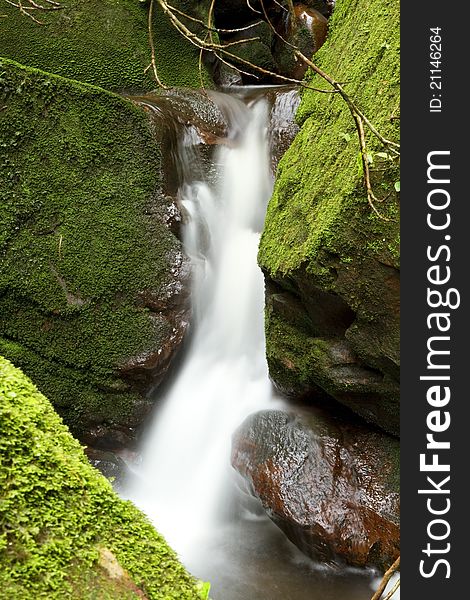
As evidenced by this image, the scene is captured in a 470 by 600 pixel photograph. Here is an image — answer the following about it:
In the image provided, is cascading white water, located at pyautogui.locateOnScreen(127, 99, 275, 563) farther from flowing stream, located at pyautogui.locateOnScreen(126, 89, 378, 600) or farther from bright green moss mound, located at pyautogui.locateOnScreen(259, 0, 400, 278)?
bright green moss mound, located at pyautogui.locateOnScreen(259, 0, 400, 278)

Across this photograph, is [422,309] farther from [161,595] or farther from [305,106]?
[305,106]

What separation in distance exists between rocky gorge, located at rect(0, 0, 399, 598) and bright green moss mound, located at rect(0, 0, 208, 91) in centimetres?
3

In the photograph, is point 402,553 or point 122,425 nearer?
point 402,553

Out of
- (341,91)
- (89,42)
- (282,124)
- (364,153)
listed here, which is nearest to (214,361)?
(282,124)

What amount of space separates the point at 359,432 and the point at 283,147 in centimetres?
389

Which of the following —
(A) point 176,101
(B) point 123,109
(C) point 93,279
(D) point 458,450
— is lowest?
(D) point 458,450

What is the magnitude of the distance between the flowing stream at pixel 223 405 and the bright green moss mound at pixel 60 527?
7.67 feet

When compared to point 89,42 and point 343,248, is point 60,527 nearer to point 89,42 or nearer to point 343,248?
point 343,248

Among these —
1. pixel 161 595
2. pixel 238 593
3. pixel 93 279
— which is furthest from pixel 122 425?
pixel 161 595

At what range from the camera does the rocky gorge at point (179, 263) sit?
10.6 feet

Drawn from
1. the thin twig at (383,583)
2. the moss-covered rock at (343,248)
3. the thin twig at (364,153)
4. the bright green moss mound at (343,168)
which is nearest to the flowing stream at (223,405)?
the moss-covered rock at (343,248)

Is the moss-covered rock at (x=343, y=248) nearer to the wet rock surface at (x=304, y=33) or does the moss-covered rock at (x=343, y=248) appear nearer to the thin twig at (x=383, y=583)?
the thin twig at (x=383, y=583)

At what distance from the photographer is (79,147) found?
5.22m

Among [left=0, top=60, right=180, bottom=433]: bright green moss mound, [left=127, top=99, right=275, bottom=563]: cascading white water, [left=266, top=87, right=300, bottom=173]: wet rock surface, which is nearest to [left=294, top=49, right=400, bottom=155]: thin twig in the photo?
[left=127, top=99, right=275, bottom=563]: cascading white water
